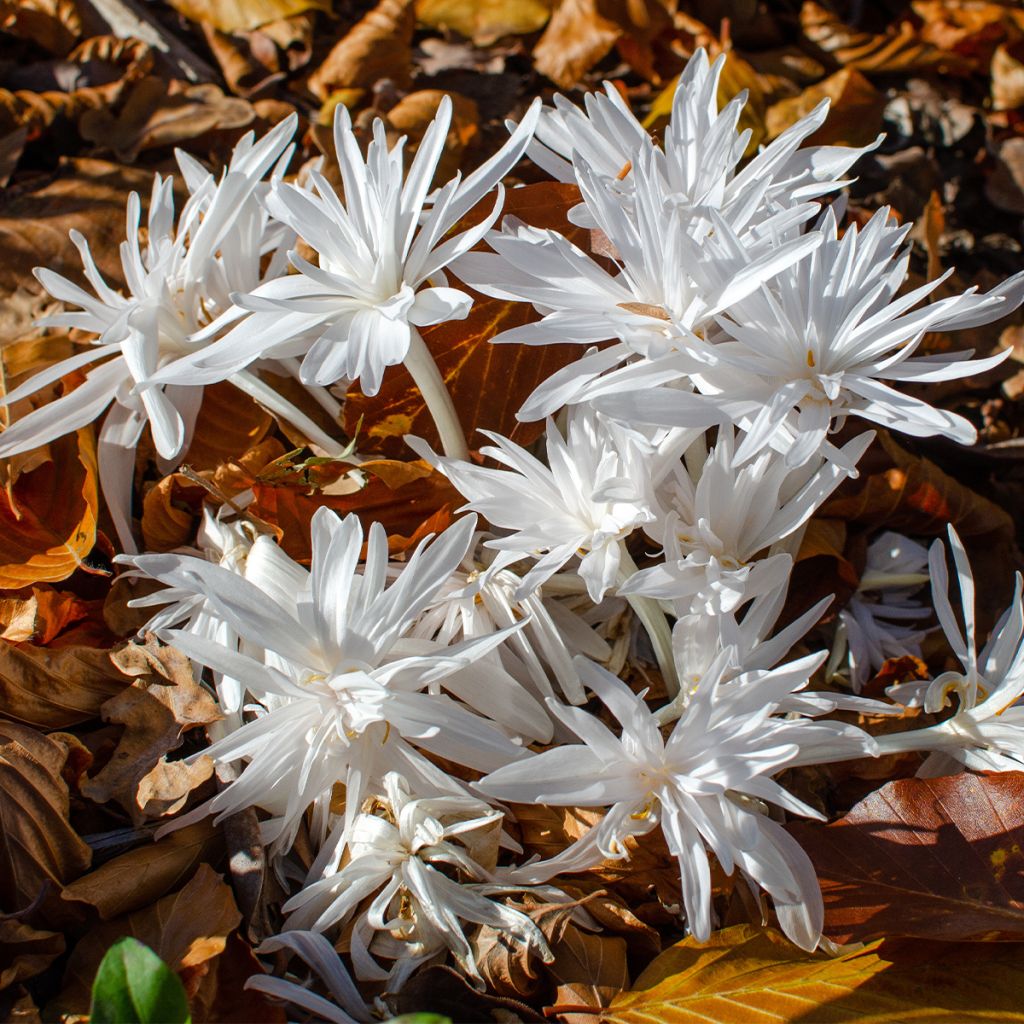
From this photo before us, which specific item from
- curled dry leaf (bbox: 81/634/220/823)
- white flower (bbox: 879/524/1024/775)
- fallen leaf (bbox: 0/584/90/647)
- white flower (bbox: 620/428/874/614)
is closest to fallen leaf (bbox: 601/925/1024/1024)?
white flower (bbox: 879/524/1024/775)

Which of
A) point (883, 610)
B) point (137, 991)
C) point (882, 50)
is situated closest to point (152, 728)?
point (137, 991)

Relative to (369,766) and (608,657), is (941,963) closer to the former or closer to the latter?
(608,657)

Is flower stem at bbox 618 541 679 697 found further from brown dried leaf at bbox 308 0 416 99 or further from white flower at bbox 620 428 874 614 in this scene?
brown dried leaf at bbox 308 0 416 99

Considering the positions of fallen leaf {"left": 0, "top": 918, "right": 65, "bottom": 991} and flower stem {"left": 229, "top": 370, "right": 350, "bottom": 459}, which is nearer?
fallen leaf {"left": 0, "top": 918, "right": 65, "bottom": 991}

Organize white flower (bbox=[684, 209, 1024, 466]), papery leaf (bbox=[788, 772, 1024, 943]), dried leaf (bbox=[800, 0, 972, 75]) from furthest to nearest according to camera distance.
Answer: dried leaf (bbox=[800, 0, 972, 75]), papery leaf (bbox=[788, 772, 1024, 943]), white flower (bbox=[684, 209, 1024, 466])

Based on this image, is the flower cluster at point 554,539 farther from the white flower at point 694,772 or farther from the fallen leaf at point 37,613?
the fallen leaf at point 37,613

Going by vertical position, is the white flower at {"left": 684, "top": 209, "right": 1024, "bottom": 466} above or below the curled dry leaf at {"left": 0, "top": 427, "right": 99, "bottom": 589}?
above

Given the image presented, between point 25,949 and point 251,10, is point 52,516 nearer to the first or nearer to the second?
point 25,949
